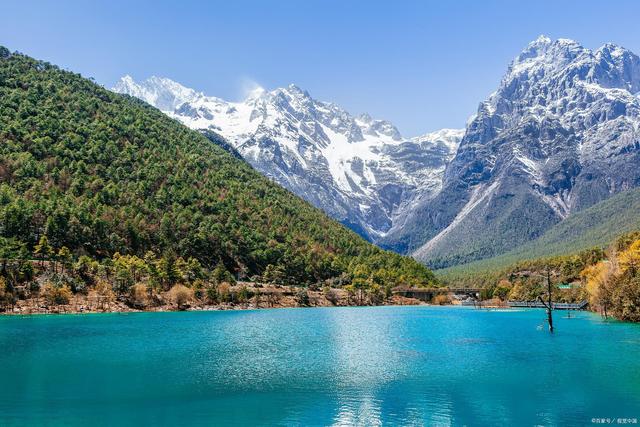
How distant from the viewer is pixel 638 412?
1833 inches

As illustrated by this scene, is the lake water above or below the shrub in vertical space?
below

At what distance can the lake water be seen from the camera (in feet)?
153

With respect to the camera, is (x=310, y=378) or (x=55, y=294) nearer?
(x=310, y=378)

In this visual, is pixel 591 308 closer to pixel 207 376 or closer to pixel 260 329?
pixel 260 329

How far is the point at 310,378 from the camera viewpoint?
62.5 m

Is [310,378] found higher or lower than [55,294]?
lower

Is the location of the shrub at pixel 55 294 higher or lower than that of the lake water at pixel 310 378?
higher

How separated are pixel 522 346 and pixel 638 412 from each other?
4608cm

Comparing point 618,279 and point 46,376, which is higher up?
point 618,279

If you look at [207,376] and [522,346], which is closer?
[207,376]

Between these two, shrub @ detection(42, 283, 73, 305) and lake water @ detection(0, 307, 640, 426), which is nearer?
Answer: lake water @ detection(0, 307, 640, 426)

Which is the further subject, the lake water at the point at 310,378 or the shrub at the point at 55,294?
the shrub at the point at 55,294

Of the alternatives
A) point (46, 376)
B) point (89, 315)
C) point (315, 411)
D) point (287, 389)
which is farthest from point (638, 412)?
point (89, 315)

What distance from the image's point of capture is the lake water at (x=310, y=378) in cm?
4659
